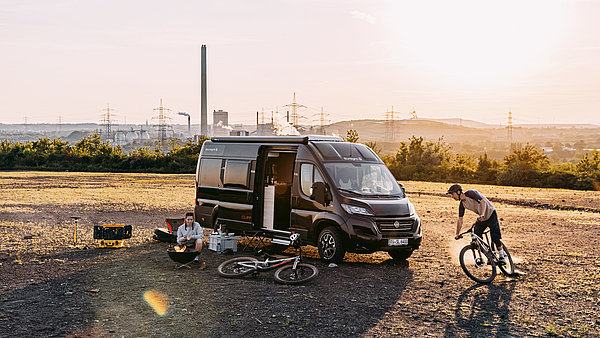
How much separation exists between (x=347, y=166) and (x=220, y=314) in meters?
6.04

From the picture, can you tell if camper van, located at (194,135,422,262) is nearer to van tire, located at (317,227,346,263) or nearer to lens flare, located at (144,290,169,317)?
van tire, located at (317,227,346,263)

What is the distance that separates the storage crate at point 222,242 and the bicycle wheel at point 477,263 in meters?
5.82

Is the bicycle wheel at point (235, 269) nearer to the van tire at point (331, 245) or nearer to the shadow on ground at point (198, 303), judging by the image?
the shadow on ground at point (198, 303)

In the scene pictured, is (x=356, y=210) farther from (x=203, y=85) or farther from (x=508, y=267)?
(x=203, y=85)

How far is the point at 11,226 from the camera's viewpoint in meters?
19.9

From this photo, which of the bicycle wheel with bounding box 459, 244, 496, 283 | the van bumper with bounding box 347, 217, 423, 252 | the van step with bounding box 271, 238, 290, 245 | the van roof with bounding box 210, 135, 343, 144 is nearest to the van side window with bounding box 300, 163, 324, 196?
the van roof with bounding box 210, 135, 343, 144

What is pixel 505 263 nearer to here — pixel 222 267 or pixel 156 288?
pixel 222 267

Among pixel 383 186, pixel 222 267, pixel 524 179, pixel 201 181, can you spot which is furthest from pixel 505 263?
pixel 524 179

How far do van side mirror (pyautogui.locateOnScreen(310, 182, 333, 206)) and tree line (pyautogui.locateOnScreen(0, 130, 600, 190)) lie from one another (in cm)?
3841

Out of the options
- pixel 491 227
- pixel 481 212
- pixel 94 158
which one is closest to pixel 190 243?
pixel 481 212

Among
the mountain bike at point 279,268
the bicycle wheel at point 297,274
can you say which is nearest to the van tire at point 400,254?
the mountain bike at point 279,268

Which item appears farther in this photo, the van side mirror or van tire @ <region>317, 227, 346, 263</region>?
the van side mirror

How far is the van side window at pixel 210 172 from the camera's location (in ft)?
55.4

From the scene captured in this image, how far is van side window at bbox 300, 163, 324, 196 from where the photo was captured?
14.4m
